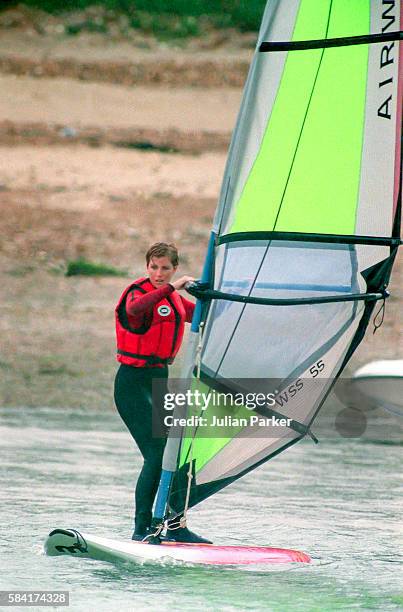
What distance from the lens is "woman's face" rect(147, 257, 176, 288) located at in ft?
19.8

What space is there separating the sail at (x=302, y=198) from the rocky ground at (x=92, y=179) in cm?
493

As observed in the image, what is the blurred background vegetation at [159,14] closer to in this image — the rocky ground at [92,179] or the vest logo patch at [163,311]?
the rocky ground at [92,179]

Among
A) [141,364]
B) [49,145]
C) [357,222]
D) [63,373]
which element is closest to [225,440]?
[141,364]

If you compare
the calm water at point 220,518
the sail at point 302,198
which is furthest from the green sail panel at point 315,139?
the calm water at point 220,518

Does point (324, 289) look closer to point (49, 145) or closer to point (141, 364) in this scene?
point (141, 364)

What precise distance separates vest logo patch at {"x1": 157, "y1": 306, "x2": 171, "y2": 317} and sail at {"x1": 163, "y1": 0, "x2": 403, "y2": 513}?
6.0 inches

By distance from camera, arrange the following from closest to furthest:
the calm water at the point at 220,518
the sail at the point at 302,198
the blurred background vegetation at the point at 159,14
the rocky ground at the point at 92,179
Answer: the calm water at the point at 220,518 → the sail at the point at 302,198 → the rocky ground at the point at 92,179 → the blurred background vegetation at the point at 159,14

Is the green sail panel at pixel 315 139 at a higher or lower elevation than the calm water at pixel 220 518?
higher

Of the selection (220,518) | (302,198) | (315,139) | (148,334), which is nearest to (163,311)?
(148,334)

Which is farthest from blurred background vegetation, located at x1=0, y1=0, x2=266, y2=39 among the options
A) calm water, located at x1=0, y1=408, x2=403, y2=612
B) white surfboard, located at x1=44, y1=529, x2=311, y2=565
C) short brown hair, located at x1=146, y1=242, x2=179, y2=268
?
white surfboard, located at x1=44, y1=529, x2=311, y2=565

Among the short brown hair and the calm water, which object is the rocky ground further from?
the short brown hair

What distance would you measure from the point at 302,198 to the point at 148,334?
87cm

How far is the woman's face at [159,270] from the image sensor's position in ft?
19.8

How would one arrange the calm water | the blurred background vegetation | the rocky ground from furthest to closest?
the blurred background vegetation → the rocky ground → the calm water
